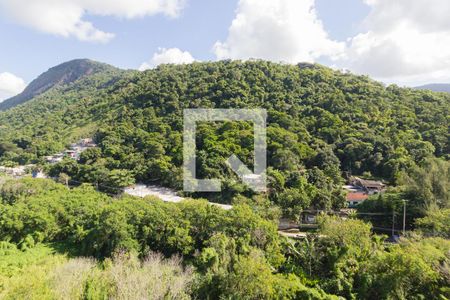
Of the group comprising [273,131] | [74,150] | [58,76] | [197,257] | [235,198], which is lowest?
[197,257]

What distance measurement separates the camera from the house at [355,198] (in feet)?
87.8

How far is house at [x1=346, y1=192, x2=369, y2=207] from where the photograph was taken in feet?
87.8

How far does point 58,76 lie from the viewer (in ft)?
465

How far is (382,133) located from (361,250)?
A: 28874mm

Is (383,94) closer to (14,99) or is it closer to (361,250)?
(361,250)

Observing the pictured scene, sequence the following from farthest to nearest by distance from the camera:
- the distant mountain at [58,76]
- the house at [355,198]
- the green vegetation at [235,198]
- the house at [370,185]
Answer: the distant mountain at [58,76] → the house at [370,185] → the house at [355,198] → the green vegetation at [235,198]

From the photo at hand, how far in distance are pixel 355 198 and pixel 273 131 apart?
44.2 feet

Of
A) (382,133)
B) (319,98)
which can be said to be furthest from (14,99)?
(382,133)
